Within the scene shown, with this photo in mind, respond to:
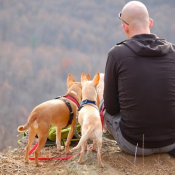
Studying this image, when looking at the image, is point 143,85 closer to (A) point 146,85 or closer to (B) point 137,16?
(A) point 146,85

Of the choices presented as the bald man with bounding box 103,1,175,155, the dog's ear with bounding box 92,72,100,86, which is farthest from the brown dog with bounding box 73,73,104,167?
the bald man with bounding box 103,1,175,155

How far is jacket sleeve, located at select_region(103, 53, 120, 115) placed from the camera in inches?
127

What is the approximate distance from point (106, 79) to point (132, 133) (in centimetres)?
63

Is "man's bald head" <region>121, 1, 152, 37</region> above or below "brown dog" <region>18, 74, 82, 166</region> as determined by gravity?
above

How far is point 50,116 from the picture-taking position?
3.46 meters

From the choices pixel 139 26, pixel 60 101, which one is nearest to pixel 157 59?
pixel 139 26

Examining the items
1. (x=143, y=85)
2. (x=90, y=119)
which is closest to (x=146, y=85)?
(x=143, y=85)

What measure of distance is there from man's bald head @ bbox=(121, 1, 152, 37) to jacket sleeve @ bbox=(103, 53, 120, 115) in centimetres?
45

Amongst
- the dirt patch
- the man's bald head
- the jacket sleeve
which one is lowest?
the dirt patch

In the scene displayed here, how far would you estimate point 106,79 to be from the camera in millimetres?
3330

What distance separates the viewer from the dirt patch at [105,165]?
3.05 m

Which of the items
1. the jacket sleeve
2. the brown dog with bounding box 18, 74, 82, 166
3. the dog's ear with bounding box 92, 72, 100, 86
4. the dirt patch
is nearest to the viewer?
the dirt patch

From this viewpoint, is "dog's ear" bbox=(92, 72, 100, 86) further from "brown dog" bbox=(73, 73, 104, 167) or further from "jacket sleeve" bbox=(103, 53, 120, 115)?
"jacket sleeve" bbox=(103, 53, 120, 115)

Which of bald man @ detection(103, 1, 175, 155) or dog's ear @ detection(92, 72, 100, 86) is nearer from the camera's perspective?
bald man @ detection(103, 1, 175, 155)
